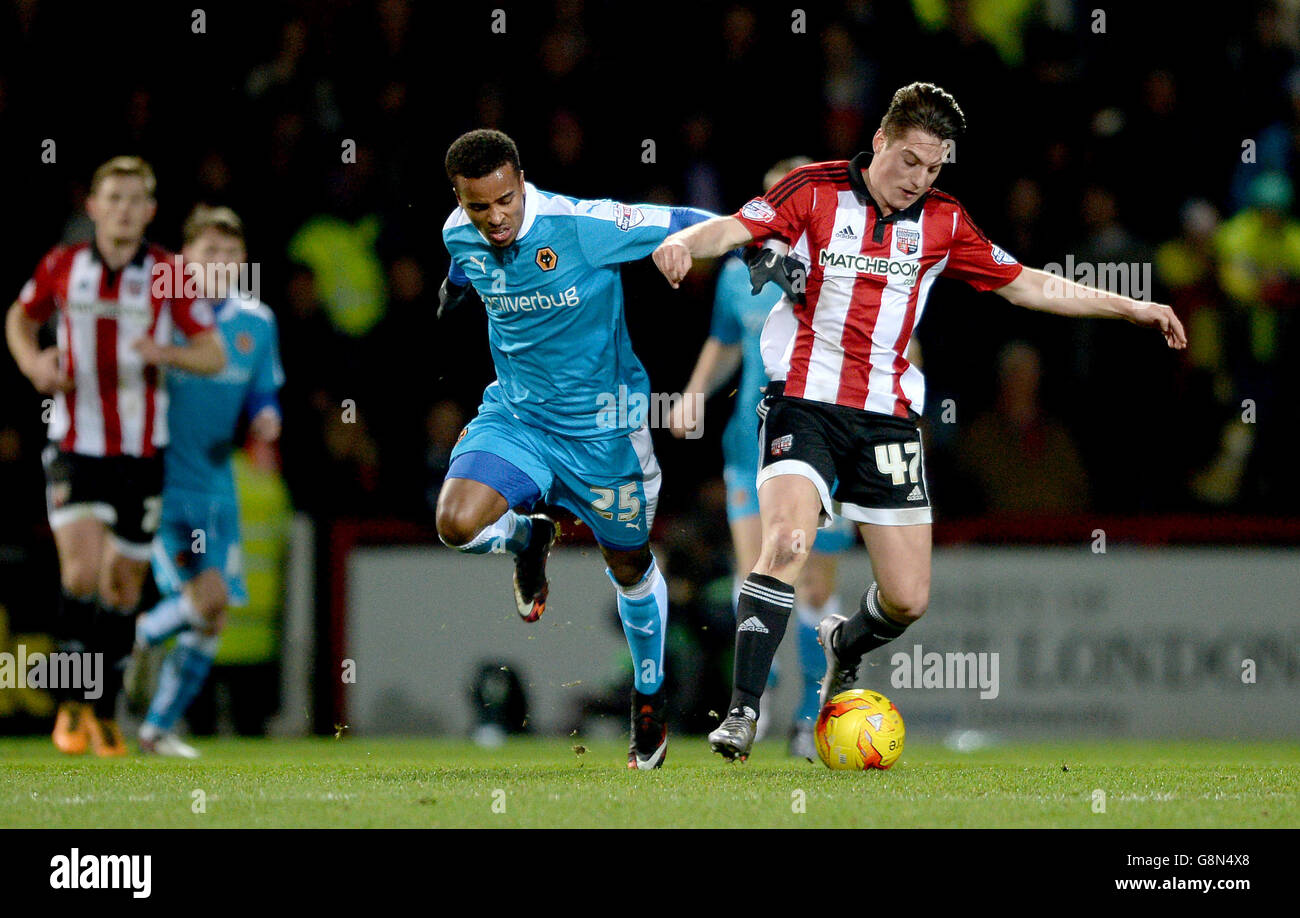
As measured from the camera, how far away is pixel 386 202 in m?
10.6

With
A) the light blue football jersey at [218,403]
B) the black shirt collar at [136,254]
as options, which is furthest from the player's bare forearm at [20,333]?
the light blue football jersey at [218,403]

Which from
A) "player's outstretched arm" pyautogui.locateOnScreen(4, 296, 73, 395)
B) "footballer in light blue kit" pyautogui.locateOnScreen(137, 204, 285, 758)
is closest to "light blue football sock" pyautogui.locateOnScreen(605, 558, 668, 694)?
"footballer in light blue kit" pyautogui.locateOnScreen(137, 204, 285, 758)

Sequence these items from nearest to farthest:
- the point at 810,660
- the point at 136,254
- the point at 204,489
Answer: the point at 810,660 → the point at 136,254 → the point at 204,489

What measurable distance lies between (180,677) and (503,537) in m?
2.72

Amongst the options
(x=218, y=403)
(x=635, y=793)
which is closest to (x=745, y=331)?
(x=218, y=403)

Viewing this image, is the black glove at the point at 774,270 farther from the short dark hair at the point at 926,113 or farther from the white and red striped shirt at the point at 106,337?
the white and red striped shirt at the point at 106,337

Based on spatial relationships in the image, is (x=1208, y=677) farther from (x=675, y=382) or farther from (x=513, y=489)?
(x=513, y=489)

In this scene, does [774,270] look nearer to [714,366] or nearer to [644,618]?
[644,618]

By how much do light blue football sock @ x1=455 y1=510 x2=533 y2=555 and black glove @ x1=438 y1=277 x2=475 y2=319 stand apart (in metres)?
0.83

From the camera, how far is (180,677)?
830cm

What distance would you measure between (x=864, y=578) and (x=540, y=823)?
539 cm

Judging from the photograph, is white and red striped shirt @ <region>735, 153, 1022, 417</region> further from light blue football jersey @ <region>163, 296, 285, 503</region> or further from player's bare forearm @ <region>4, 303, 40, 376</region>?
player's bare forearm @ <region>4, 303, 40, 376</region>

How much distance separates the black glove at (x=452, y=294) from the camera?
6449mm

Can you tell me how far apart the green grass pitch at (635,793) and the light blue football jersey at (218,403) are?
1756 millimetres
